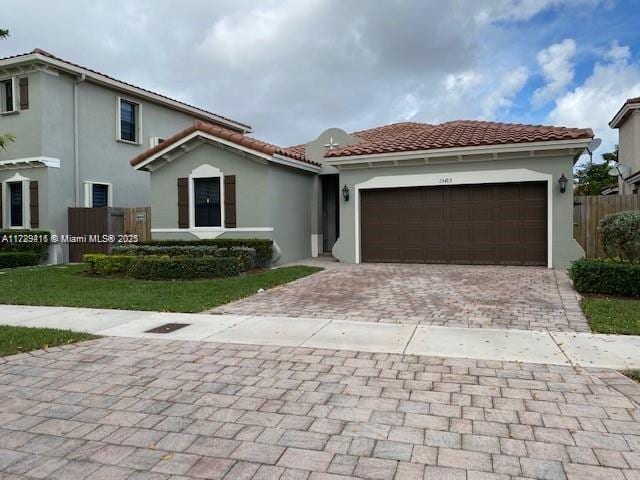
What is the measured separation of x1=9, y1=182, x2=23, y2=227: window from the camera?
17.2 metres

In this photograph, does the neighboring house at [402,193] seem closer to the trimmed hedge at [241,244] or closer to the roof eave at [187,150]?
the roof eave at [187,150]

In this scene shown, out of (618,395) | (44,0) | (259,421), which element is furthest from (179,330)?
(44,0)

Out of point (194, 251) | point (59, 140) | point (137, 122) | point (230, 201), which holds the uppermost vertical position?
point (137, 122)

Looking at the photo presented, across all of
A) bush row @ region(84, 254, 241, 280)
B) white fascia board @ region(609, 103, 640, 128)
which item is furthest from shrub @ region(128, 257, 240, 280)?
white fascia board @ region(609, 103, 640, 128)

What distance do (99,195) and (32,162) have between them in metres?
2.59

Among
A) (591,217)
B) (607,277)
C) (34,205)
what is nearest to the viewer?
(607,277)

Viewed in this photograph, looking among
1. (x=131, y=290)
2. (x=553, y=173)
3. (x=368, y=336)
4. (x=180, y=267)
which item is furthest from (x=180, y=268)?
(x=553, y=173)

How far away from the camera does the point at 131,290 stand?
33.4 feet

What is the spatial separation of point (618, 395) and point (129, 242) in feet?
50.7

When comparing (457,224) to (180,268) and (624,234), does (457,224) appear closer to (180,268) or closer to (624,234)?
(624,234)

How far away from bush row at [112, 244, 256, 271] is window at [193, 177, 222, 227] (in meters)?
1.33

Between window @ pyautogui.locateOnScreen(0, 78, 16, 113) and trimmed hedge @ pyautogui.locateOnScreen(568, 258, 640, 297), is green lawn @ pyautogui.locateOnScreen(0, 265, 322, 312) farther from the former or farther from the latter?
window @ pyautogui.locateOnScreen(0, 78, 16, 113)

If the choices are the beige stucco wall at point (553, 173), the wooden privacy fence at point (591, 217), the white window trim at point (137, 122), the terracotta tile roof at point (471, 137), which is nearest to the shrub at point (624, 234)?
the beige stucco wall at point (553, 173)

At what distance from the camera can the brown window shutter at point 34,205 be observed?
16422 mm
